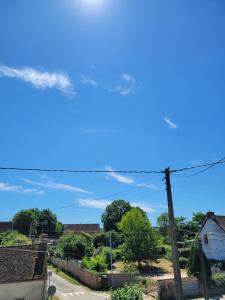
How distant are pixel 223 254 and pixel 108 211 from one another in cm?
4684

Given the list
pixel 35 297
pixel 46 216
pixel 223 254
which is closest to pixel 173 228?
pixel 35 297

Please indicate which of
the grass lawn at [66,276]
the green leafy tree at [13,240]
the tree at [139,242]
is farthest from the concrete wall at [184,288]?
the green leafy tree at [13,240]

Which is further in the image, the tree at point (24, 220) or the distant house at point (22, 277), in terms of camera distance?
the tree at point (24, 220)

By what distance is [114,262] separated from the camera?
55062 millimetres

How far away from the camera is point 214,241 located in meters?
45.6

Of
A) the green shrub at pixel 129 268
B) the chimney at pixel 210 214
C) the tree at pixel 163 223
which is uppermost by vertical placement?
the tree at pixel 163 223

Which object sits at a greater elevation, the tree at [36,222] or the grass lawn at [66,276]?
the tree at [36,222]

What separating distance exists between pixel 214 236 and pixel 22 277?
27.5 metres

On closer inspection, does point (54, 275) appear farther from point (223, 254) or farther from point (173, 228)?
point (173, 228)

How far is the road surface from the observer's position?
3400cm

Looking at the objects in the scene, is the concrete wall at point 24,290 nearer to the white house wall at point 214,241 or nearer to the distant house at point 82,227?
the white house wall at point 214,241

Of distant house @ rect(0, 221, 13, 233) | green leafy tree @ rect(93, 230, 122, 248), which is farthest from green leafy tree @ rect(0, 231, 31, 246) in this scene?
green leafy tree @ rect(93, 230, 122, 248)

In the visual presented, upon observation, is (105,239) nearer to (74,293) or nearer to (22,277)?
(74,293)

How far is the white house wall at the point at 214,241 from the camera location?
44.4 meters
